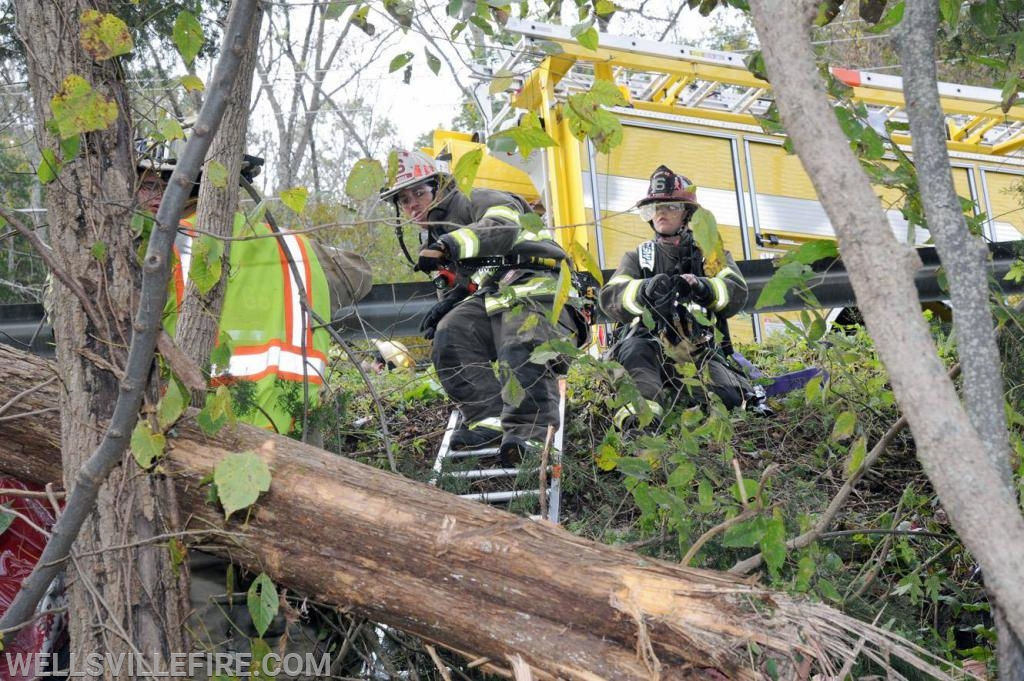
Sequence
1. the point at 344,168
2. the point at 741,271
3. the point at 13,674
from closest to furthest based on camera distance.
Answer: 1. the point at 13,674
2. the point at 741,271
3. the point at 344,168

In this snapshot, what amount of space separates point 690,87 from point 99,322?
6.45 m

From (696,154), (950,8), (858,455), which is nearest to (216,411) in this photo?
(858,455)

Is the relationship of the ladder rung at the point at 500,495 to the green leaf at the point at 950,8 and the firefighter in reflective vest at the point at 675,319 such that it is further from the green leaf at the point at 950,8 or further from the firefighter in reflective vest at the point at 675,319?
the green leaf at the point at 950,8

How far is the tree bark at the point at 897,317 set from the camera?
1.34 m

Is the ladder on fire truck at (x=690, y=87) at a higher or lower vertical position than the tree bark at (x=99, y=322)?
higher

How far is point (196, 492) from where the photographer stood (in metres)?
2.32

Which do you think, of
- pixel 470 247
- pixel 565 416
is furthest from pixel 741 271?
pixel 470 247

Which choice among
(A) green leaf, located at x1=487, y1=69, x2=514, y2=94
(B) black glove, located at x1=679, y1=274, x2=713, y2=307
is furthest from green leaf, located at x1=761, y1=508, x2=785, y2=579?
(B) black glove, located at x1=679, y1=274, x2=713, y2=307

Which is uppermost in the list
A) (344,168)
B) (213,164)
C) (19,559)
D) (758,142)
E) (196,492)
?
(344,168)

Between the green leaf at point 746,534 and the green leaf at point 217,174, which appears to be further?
the green leaf at point 746,534

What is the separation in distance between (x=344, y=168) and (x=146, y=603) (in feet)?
49.9

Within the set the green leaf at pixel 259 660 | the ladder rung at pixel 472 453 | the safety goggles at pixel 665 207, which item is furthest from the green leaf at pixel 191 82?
the safety goggles at pixel 665 207

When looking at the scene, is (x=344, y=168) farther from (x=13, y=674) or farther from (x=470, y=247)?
(x=13, y=674)

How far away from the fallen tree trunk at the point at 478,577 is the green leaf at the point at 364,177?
25.0 inches
